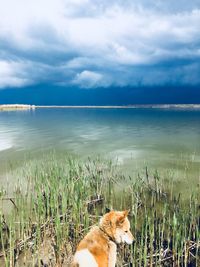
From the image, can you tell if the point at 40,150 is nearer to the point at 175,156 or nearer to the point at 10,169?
the point at 10,169

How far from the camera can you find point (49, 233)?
8203 mm

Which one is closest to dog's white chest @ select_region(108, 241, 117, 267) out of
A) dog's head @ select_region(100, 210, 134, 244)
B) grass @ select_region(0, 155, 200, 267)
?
dog's head @ select_region(100, 210, 134, 244)

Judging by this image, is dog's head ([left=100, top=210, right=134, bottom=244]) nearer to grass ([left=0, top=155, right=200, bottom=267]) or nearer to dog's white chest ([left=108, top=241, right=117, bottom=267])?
dog's white chest ([left=108, top=241, right=117, bottom=267])

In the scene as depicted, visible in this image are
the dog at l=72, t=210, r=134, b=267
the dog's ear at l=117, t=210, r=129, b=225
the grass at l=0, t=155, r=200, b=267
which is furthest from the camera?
the grass at l=0, t=155, r=200, b=267

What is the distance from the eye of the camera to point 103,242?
5980mm

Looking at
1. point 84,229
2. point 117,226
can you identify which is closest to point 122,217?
point 117,226

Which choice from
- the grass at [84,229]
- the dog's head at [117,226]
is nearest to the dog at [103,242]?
the dog's head at [117,226]

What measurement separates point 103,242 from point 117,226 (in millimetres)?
418

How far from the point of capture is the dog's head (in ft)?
19.9

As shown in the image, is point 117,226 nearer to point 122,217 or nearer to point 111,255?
point 122,217

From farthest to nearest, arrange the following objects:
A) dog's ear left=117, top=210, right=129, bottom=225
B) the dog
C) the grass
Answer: the grass < dog's ear left=117, top=210, right=129, bottom=225 < the dog

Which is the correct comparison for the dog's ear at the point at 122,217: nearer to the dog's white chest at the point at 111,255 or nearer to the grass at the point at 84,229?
the dog's white chest at the point at 111,255

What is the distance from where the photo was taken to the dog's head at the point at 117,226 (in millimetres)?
6066

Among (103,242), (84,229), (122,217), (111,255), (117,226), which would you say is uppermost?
(122,217)
